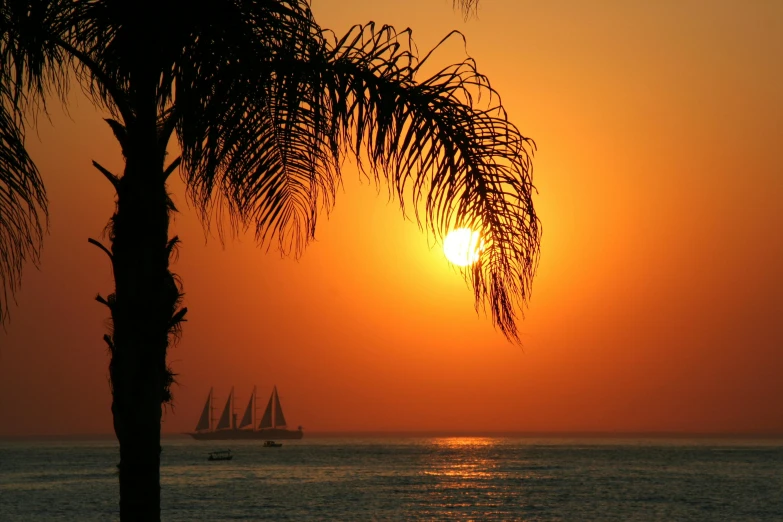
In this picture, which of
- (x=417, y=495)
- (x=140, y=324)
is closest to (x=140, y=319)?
(x=140, y=324)

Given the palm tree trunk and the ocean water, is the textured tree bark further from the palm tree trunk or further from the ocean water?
the ocean water

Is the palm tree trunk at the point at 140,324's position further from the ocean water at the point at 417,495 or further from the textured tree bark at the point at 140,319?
the ocean water at the point at 417,495

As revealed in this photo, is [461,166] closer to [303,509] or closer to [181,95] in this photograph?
[181,95]

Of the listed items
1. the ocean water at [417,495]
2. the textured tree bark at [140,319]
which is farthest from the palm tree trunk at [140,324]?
the ocean water at [417,495]

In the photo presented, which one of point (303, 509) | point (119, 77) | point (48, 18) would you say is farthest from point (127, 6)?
point (303, 509)

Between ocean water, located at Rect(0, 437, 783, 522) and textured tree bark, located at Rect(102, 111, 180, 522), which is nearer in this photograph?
textured tree bark, located at Rect(102, 111, 180, 522)

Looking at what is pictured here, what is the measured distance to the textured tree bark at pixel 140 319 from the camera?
22.0 feet

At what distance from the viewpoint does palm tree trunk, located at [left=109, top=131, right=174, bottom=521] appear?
6699 mm

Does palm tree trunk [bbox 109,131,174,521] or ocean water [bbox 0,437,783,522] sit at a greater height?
palm tree trunk [bbox 109,131,174,521]

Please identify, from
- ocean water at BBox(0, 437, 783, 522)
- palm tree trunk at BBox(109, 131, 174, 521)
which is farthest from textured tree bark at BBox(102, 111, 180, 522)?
ocean water at BBox(0, 437, 783, 522)

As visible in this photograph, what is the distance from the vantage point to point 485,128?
266 inches

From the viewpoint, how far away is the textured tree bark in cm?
670

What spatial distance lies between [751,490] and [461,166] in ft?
284

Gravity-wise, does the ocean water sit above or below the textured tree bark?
below
